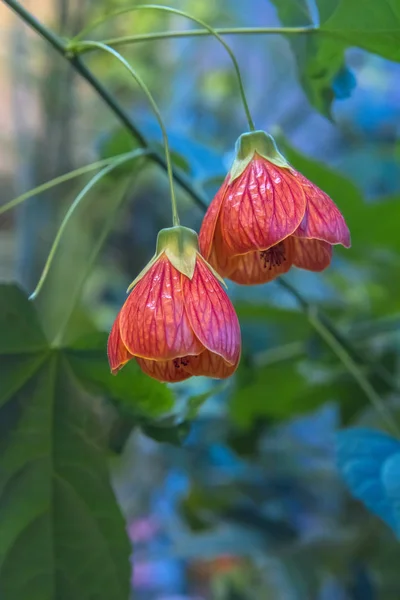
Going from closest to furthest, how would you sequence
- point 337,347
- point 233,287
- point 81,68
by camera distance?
1. point 81,68
2. point 337,347
3. point 233,287

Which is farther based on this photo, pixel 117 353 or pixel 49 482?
pixel 49 482

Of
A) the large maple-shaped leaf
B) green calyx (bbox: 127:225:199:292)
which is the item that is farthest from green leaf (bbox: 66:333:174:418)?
green calyx (bbox: 127:225:199:292)

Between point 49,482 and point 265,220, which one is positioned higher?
point 265,220

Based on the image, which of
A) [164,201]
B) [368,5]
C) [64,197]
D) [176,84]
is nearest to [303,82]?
[368,5]

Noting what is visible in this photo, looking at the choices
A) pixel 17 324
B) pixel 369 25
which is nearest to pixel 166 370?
pixel 17 324

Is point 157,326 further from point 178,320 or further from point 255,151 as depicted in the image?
point 255,151

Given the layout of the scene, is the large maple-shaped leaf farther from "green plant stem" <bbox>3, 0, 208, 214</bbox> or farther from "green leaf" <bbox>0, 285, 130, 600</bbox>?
"green plant stem" <bbox>3, 0, 208, 214</bbox>
